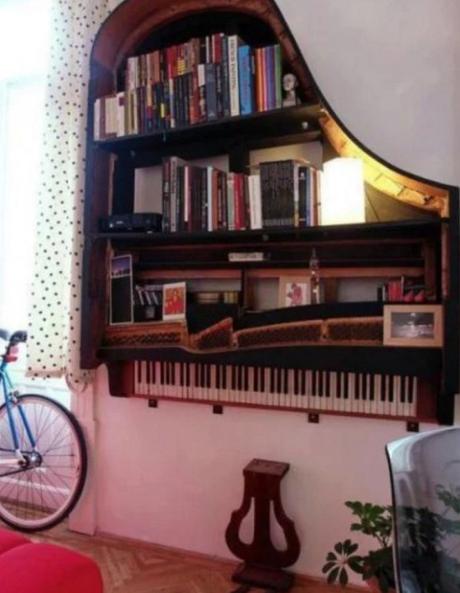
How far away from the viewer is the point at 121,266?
88.0 inches

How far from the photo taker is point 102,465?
8.04 ft

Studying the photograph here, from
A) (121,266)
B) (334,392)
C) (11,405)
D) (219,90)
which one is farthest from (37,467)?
(219,90)

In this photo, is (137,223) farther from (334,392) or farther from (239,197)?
(334,392)

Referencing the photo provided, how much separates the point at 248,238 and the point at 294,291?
0.29m

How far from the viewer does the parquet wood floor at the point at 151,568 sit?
78.5 inches

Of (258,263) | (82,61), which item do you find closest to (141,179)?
(82,61)

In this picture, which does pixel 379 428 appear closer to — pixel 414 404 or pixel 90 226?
pixel 414 404

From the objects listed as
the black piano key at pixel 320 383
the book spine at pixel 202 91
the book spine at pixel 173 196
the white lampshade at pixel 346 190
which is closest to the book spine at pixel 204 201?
the book spine at pixel 173 196

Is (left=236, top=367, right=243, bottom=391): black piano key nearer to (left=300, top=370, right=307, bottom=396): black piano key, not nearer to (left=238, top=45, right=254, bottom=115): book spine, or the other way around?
(left=300, top=370, right=307, bottom=396): black piano key

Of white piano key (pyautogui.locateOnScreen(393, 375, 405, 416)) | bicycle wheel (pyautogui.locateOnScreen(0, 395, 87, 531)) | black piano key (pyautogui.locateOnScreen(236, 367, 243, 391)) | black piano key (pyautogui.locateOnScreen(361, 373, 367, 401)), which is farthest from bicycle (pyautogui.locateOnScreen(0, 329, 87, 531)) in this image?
white piano key (pyautogui.locateOnScreen(393, 375, 405, 416))

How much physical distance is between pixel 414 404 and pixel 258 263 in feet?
2.67

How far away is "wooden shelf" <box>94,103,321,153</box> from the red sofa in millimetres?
1539

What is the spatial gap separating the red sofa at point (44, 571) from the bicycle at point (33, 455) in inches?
47.0

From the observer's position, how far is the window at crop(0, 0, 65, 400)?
284cm
